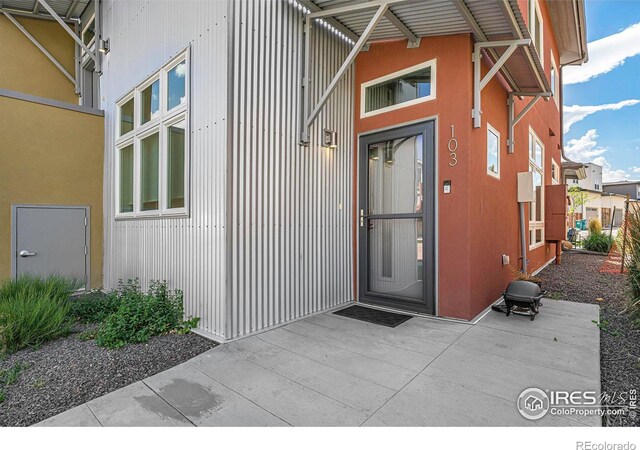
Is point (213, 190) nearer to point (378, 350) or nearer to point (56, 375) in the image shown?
point (56, 375)

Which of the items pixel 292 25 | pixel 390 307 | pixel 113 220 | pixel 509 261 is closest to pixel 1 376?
pixel 113 220

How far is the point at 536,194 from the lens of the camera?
7.41 meters

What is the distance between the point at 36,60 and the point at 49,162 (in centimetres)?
338

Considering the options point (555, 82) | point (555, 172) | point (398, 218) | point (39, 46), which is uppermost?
point (555, 82)

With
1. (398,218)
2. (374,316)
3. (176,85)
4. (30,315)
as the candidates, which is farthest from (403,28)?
(30,315)

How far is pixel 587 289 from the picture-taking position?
5266mm

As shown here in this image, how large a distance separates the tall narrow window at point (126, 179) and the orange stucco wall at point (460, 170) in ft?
11.9

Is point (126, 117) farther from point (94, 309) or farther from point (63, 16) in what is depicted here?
point (63, 16)

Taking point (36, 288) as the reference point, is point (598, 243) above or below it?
above

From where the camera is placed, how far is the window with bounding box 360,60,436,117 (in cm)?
398

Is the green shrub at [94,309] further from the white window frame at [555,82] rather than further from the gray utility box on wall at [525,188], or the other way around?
the white window frame at [555,82]

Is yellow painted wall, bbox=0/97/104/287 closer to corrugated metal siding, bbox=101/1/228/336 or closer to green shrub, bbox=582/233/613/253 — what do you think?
corrugated metal siding, bbox=101/1/228/336

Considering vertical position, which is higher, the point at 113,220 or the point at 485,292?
the point at 113,220

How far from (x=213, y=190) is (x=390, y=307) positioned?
8.86ft
